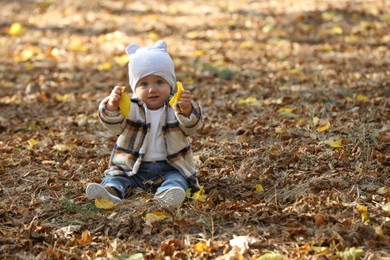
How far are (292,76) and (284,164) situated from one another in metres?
3.43

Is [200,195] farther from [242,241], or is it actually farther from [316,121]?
[316,121]

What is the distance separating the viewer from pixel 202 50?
9773 millimetres

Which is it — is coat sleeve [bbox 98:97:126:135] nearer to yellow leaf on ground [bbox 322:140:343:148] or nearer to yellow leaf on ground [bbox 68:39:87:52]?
yellow leaf on ground [bbox 322:140:343:148]

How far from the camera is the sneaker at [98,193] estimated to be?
4.01 metres

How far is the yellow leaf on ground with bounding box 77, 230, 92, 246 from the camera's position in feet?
11.6

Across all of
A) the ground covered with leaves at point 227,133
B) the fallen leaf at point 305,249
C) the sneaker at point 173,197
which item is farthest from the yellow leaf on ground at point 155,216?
the fallen leaf at point 305,249

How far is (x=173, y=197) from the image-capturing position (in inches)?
155

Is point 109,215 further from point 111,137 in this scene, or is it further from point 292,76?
point 292,76

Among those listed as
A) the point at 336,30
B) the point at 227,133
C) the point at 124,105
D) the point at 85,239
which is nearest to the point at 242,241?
the point at 85,239

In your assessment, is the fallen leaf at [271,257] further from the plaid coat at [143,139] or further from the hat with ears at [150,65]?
the hat with ears at [150,65]

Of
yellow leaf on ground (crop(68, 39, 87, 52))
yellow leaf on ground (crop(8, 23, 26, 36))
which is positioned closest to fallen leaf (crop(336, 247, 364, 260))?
yellow leaf on ground (crop(68, 39, 87, 52))

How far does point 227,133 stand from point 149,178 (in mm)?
1583

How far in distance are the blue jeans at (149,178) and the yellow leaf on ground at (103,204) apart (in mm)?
224

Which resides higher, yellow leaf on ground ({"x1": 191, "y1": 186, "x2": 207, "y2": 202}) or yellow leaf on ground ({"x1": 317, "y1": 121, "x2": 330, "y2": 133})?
yellow leaf on ground ({"x1": 191, "y1": 186, "x2": 207, "y2": 202})
